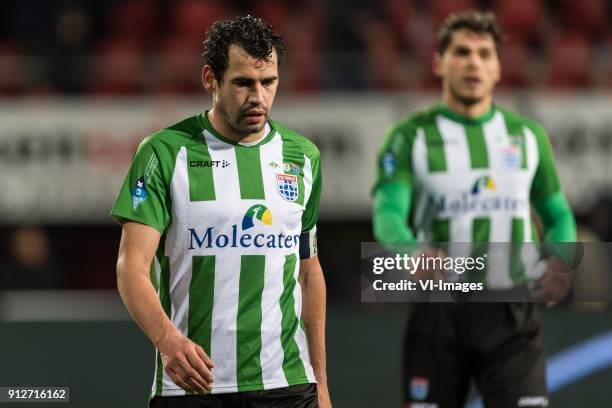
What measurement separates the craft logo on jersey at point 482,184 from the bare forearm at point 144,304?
228 centimetres

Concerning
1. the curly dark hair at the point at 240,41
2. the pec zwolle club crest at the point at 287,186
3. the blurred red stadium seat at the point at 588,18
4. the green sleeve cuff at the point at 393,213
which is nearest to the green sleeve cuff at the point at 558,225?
the green sleeve cuff at the point at 393,213

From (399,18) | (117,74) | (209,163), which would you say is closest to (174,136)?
(209,163)

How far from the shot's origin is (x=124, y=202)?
141 inches

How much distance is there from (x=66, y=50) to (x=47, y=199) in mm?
1418

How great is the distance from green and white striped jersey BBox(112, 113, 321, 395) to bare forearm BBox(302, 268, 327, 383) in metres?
0.07

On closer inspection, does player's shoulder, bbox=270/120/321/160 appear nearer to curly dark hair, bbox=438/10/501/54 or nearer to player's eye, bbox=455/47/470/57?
player's eye, bbox=455/47/470/57

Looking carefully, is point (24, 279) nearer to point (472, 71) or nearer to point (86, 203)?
point (86, 203)

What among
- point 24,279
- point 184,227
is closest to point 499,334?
point 184,227

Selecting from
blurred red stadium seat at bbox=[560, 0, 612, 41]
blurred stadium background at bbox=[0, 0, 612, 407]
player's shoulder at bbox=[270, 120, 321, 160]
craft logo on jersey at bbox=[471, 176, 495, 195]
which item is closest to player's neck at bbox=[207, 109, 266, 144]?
player's shoulder at bbox=[270, 120, 321, 160]

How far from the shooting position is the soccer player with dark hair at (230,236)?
364 centimetres

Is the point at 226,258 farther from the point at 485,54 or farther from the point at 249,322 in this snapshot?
the point at 485,54

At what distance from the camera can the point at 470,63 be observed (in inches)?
210

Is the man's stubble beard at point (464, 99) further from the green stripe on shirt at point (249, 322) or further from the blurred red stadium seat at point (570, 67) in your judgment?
the blurred red stadium seat at point (570, 67)

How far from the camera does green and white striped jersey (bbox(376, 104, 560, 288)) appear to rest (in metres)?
5.25
